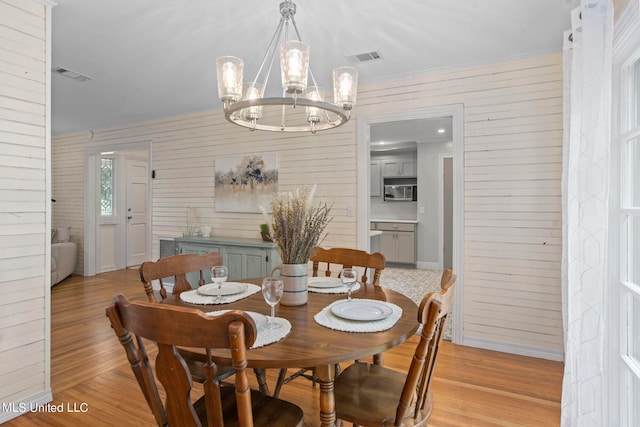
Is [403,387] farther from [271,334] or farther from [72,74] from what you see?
[72,74]

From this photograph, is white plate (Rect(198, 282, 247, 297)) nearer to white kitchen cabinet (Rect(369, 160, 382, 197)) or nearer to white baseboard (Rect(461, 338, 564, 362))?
white baseboard (Rect(461, 338, 564, 362))

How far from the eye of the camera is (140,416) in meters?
2.21

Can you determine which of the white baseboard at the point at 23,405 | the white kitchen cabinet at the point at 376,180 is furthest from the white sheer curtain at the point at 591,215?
the white kitchen cabinet at the point at 376,180

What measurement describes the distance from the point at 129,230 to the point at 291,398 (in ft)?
19.0

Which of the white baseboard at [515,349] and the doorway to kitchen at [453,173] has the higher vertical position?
the doorway to kitchen at [453,173]

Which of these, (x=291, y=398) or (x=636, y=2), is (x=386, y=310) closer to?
(x=291, y=398)

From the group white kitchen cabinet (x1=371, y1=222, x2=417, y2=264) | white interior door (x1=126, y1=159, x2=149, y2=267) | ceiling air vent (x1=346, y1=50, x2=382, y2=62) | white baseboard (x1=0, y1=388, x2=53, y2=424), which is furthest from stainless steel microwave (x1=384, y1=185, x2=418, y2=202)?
white baseboard (x1=0, y1=388, x2=53, y2=424)

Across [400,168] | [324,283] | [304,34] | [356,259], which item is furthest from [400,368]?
[400,168]

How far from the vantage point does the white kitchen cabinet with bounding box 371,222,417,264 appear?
6.99 meters

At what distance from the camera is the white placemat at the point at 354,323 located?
1471 millimetres

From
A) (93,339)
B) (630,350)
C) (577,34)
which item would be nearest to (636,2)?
(577,34)

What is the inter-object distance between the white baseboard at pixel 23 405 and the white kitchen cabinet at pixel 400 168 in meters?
6.53

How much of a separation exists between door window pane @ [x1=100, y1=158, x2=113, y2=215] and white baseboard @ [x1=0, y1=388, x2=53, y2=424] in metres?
4.87

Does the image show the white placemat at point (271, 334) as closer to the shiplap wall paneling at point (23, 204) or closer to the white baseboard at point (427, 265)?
the shiplap wall paneling at point (23, 204)
